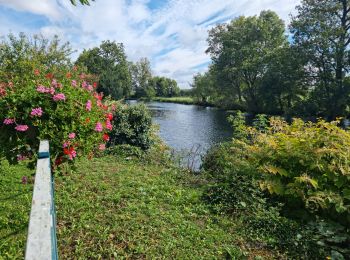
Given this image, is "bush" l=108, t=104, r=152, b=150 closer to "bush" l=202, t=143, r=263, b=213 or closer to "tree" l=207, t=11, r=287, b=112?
"bush" l=202, t=143, r=263, b=213

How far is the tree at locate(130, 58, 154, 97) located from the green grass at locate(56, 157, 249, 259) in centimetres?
7104

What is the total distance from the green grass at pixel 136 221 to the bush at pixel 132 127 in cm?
375

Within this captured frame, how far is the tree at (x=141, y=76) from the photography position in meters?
75.9

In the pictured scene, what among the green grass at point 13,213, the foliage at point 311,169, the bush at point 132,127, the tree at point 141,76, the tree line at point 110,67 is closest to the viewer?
the green grass at point 13,213

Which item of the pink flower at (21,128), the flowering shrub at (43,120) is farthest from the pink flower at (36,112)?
the pink flower at (21,128)

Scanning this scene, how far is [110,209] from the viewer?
4.00 metres

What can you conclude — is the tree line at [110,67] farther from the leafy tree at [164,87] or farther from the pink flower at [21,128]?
the pink flower at [21,128]

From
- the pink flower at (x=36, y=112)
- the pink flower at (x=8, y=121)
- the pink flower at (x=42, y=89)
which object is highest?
the pink flower at (x=42, y=89)

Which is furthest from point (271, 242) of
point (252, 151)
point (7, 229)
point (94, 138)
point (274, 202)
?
point (7, 229)

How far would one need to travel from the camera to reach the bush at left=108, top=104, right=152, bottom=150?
9.29 meters

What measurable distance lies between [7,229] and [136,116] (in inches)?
254

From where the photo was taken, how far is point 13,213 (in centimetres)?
382

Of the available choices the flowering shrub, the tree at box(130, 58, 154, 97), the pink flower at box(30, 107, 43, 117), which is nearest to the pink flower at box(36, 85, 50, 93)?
the flowering shrub

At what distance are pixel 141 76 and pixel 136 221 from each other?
77.4 m
